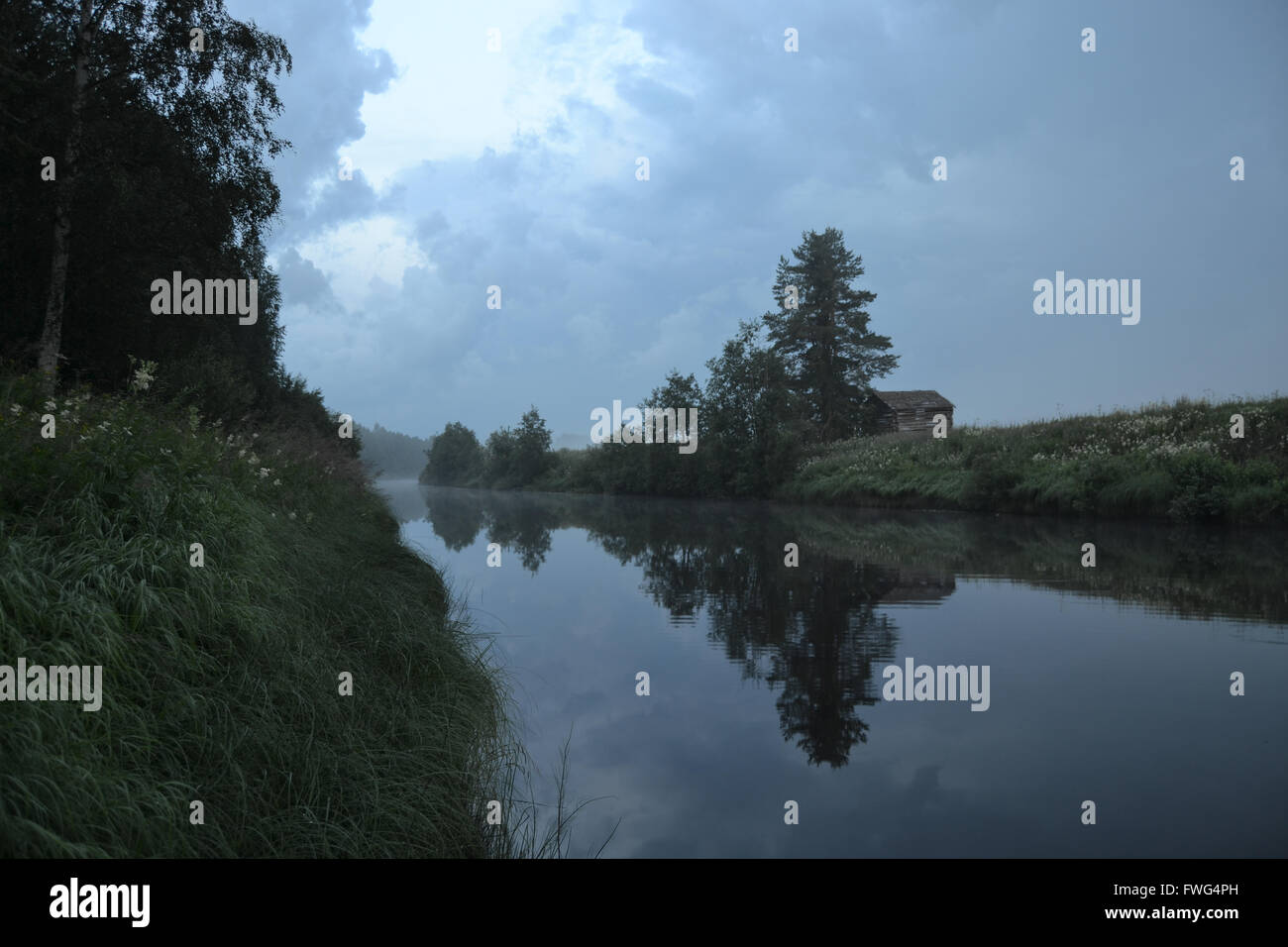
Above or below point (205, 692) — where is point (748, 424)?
above

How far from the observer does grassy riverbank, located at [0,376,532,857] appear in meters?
2.79

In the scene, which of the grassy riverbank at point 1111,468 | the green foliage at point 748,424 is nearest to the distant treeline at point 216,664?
the grassy riverbank at point 1111,468

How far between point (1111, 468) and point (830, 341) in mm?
33663

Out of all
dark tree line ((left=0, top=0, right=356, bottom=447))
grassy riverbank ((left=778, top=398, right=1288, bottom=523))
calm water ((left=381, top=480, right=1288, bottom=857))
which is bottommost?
calm water ((left=381, top=480, right=1288, bottom=857))

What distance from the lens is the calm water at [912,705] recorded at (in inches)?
140

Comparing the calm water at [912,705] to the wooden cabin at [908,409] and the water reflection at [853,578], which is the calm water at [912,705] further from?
the wooden cabin at [908,409]

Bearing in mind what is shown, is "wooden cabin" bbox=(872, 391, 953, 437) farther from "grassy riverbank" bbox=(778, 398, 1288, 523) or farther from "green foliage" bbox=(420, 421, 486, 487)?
"green foliage" bbox=(420, 421, 486, 487)

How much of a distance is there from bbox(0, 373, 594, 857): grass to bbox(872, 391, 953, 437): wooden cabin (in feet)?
155

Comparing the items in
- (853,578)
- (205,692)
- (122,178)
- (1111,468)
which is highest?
(122,178)

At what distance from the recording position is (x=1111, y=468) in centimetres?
2031

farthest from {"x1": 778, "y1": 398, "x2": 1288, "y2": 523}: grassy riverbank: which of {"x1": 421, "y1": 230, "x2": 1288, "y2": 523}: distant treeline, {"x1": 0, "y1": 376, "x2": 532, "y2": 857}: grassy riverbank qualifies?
{"x1": 0, "y1": 376, "x2": 532, "y2": 857}: grassy riverbank

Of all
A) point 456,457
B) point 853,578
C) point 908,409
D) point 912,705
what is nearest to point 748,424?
point 908,409

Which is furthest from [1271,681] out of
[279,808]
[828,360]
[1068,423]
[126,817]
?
[828,360]

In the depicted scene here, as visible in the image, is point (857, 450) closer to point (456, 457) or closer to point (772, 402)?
point (772, 402)
